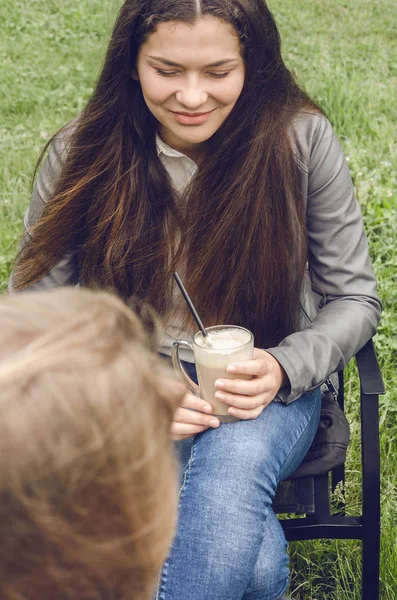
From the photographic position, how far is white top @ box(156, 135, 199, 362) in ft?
6.97

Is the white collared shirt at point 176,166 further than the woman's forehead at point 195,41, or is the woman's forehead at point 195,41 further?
the white collared shirt at point 176,166

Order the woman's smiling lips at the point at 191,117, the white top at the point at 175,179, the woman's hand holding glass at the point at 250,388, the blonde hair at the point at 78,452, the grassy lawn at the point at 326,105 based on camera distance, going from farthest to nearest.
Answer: the grassy lawn at the point at 326,105 → the white top at the point at 175,179 → the woman's smiling lips at the point at 191,117 → the woman's hand holding glass at the point at 250,388 → the blonde hair at the point at 78,452

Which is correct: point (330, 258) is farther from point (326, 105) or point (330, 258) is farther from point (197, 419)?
point (326, 105)

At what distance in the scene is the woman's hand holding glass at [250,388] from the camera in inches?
73.1

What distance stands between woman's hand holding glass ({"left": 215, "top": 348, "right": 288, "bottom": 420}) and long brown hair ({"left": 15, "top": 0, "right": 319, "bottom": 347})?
25cm

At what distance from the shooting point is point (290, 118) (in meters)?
2.07

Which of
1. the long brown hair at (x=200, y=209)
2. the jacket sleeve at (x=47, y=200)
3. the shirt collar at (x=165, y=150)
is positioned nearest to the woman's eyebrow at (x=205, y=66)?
the long brown hair at (x=200, y=209)

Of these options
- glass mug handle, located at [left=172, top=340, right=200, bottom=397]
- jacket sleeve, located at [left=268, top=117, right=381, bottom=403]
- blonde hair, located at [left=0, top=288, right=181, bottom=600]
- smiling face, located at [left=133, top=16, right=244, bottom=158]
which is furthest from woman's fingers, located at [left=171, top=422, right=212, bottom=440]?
blonde hair, located at [left=0, top=288, right=181, bottom=600]

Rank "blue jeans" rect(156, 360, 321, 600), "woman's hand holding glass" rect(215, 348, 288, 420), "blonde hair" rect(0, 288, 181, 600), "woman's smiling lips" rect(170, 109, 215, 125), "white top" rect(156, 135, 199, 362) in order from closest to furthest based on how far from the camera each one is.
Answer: "blonde hair" rect(0, 288, 181, 600) < "blue jeans" rect(156, 360, 321, 600) < "woman's hand holding glass" rect(215, 348, 288, 420) < "woman's smiling lips" rect(170, 109, 215, 125) < "white top" rect(156, 135, 199, 362)

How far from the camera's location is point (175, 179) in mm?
2160

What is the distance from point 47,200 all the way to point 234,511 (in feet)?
3.05

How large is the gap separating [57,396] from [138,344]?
0.15 meters

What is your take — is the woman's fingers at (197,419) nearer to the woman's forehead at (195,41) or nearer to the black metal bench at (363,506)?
the black metal bench at (363,506)

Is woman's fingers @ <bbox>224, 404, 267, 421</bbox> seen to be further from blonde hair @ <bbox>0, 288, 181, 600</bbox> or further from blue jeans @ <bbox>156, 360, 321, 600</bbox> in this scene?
blonde hair @ <bbox>0, 288, 181, 600</bbox>
